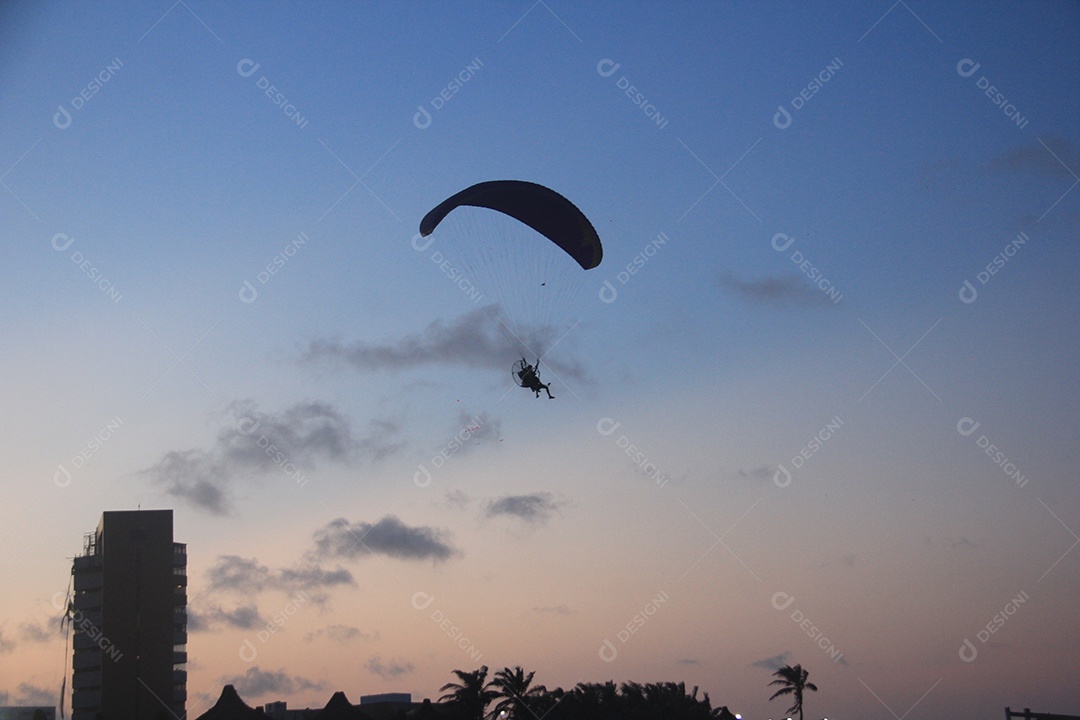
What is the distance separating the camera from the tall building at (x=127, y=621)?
3354 inches

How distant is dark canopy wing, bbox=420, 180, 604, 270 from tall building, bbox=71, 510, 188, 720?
190 feet

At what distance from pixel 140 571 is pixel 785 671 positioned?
52615mm

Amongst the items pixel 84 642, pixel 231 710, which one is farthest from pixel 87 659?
pixel 231 710

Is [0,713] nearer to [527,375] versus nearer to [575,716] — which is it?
[575,716]

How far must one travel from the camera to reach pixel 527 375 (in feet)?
128

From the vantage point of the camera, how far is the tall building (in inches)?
3354

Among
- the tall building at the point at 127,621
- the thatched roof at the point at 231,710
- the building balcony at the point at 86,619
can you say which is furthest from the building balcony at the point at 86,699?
the thatched roof at the point at 231,710

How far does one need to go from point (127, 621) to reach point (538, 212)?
62491mm

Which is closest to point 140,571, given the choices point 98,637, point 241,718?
point 98,637

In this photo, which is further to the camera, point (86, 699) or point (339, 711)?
point (86, 699)

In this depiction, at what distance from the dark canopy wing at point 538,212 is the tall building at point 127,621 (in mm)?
57996

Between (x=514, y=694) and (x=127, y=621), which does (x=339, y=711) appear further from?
(x=127, y=621)

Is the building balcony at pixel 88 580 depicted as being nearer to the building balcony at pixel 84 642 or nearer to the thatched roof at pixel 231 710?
the building balcony at pixel 84 642

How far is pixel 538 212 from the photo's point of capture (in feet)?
136
